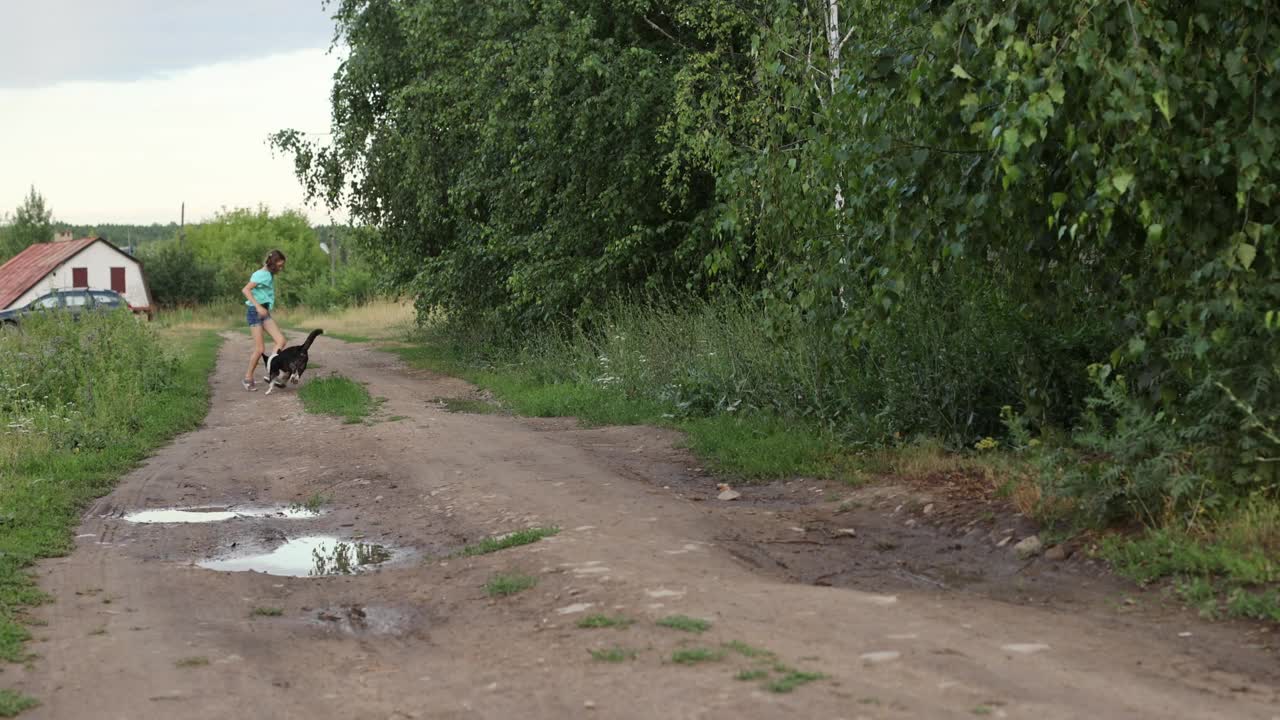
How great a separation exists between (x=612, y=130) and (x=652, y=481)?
933 centimetres

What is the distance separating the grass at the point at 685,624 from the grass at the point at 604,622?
163 mm

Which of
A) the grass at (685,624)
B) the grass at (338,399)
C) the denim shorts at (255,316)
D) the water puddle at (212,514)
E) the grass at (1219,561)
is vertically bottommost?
the water puddle at (212,514)

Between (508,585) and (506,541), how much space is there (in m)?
1.10

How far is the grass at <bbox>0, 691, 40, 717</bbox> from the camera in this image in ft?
15.2

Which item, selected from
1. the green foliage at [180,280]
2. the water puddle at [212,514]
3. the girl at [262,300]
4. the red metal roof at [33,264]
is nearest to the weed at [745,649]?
the water puddle at [212,514]

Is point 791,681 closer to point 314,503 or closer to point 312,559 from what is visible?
point 312,559

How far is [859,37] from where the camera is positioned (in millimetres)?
9164

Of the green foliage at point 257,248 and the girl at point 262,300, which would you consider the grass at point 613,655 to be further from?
the green foliage at point 257,248

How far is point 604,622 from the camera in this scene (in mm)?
5492

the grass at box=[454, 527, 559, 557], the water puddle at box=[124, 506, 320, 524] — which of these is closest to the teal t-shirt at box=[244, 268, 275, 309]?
the water puddle at box=[124, 506, 320, 524]

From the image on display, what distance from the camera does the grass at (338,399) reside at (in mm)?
14367

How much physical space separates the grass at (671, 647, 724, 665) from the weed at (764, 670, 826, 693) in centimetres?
36

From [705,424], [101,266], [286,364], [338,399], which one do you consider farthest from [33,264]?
[705,424]

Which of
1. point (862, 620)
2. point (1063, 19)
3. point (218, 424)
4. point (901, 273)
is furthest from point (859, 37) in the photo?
point (218, 424)
